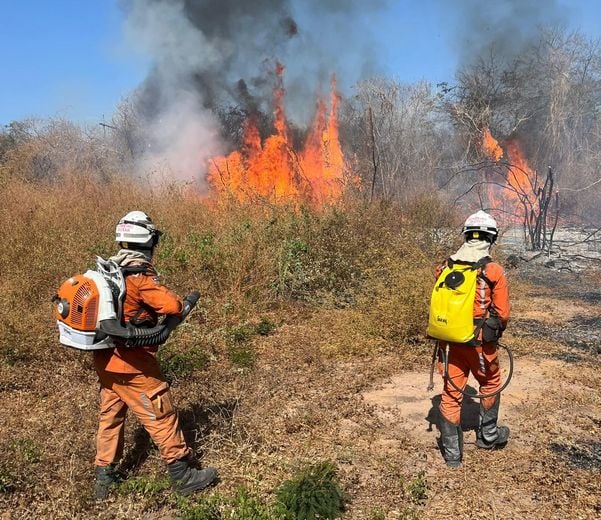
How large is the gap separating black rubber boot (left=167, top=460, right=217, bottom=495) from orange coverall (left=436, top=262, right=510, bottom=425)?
6.05ft

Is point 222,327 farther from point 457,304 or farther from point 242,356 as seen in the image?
point 457,304

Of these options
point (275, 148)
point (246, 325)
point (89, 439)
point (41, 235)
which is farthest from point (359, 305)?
point (275, 148)

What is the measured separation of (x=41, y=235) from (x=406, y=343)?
238 inches

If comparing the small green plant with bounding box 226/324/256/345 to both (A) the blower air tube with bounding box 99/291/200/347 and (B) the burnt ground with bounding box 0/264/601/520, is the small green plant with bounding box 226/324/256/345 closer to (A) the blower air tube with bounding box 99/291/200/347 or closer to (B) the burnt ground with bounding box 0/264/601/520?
(B) the burnt ground with bounding box 0/264/601/520

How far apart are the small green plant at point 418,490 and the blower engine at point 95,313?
6.83 feet

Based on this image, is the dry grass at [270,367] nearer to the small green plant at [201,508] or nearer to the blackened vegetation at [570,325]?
the small green plant at [201,508]

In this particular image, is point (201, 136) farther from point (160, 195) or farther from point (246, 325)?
point (246, 325)

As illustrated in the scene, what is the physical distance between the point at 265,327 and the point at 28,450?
3.96 m

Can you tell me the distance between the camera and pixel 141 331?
3.27 meters

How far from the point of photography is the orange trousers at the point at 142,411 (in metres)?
3.37

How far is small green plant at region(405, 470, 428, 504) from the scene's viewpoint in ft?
11.4

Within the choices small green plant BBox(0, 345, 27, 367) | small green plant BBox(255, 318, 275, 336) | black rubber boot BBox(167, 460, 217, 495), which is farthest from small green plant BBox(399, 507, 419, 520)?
small green plant BBox(0, 345, 27, 367)

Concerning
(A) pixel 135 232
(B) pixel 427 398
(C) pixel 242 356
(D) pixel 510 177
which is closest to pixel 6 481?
(A) pixel 135 232

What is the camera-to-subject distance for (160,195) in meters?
11.2
